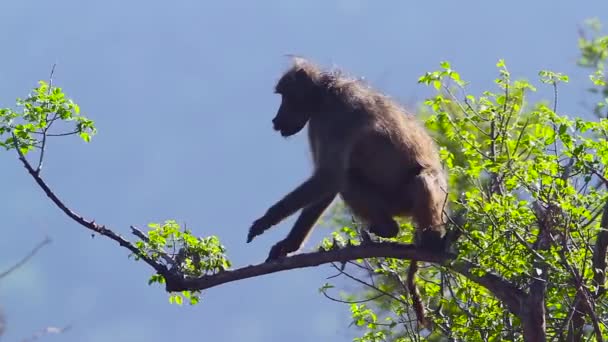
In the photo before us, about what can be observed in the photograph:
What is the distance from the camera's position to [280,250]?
23.9ft

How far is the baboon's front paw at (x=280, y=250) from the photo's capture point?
284 inches

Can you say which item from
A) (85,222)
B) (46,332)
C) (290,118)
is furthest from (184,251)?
(46,332)

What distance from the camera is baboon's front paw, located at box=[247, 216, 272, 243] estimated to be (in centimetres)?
733

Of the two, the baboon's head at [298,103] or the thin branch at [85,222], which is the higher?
the baboon's head at [298,103]

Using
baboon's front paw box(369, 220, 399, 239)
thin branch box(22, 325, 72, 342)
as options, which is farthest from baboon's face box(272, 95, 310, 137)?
thin branch box(22, 325, 72, 342)

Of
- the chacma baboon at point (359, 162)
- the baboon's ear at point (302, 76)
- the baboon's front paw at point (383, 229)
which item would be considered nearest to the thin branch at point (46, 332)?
the chacma baboon at point (359, 162)

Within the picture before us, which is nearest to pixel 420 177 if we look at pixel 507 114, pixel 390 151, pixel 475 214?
pixel 390 151

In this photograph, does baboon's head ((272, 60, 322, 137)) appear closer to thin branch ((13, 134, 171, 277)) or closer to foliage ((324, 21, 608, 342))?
foliage ((324, 21, 608, 342))

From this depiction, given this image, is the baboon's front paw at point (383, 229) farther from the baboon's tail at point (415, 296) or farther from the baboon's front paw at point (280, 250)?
the baboon's front paw at point (280, 250)

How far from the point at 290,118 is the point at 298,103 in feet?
0.49

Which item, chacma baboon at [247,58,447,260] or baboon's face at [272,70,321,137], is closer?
chacma baboon at [247,58,447,260]

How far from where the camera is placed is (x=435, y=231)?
7.04m

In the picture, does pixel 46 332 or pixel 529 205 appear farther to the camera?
pixel 529 205

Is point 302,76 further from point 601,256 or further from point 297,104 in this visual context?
point 601,256
